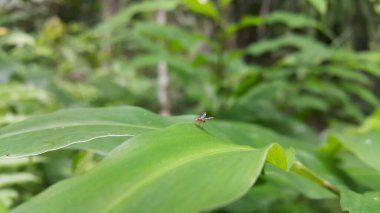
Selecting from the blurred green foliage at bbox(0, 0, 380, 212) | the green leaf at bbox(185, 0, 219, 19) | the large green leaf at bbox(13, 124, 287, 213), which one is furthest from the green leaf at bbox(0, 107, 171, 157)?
the green leaf at bbox(185, 0, 219, 19)

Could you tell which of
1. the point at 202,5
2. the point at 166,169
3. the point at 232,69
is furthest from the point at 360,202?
the point at 232,69

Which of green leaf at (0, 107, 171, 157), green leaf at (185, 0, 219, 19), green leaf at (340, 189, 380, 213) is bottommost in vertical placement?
green leaf at (340, 189, 380, 213)

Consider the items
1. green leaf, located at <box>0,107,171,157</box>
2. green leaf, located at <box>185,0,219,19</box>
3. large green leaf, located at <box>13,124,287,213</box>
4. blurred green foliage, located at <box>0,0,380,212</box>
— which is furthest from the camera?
blurred green foliage, located at <box>0,0,380,212</box>

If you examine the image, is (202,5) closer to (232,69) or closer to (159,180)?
(232,69)

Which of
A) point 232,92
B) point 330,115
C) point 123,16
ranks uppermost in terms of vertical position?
point 123,16

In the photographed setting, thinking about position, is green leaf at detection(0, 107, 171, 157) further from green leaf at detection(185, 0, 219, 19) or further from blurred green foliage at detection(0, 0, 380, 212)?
green leaf at detection(185, 0, 219, 19)

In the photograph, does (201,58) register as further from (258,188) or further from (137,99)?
(258,188)

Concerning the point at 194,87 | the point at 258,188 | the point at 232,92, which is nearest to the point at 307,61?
the point at 232,92
